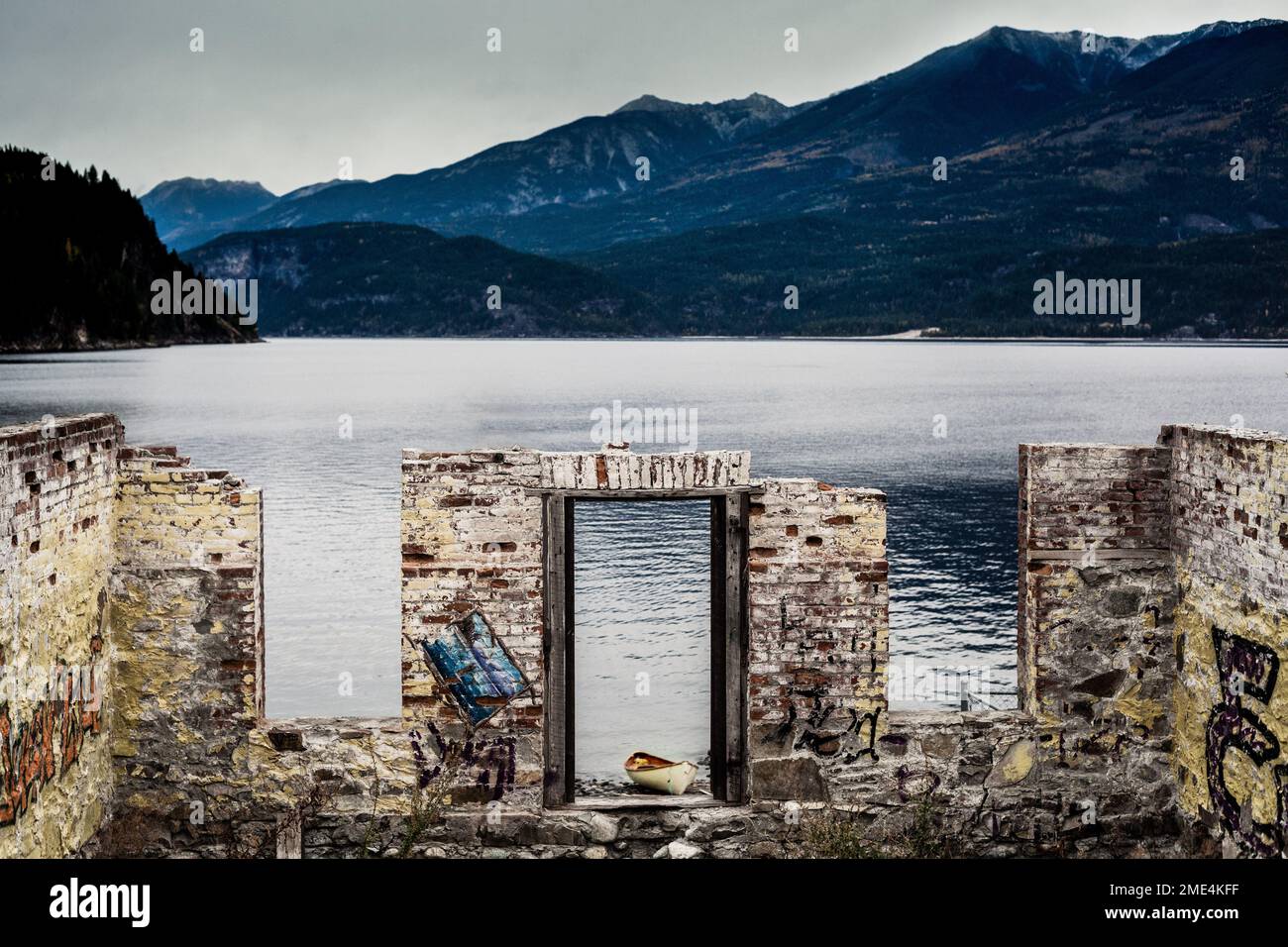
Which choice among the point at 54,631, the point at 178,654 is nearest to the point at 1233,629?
the point at 178,654

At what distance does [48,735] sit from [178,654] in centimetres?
113

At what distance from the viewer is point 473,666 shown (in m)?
8.18

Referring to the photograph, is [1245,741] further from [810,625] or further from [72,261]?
[72,261]

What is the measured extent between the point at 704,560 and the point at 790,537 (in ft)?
65.3

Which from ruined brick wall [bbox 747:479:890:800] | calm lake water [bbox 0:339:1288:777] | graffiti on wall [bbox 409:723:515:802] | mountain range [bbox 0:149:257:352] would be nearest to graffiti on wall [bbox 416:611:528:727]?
graffiti on wall [bbox 409:723:515:802]

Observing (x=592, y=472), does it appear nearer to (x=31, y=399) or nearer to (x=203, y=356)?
(x=31, y=399)

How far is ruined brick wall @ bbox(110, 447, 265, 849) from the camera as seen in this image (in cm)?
830

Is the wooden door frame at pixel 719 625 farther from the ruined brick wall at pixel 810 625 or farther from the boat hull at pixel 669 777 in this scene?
the boat hull at pixel 669 777

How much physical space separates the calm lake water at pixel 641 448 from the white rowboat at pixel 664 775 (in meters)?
4.37

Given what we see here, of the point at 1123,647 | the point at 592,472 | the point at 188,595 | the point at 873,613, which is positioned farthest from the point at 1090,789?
the point at 188,595

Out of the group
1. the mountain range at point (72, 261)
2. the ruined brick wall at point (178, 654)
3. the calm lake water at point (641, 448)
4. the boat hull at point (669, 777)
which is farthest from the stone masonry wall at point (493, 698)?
the mountain range at point (72, 261)

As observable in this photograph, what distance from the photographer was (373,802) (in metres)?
8.32

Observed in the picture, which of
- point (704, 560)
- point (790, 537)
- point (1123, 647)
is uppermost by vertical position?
point (790, 537)

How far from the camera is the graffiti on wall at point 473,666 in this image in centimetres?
818
